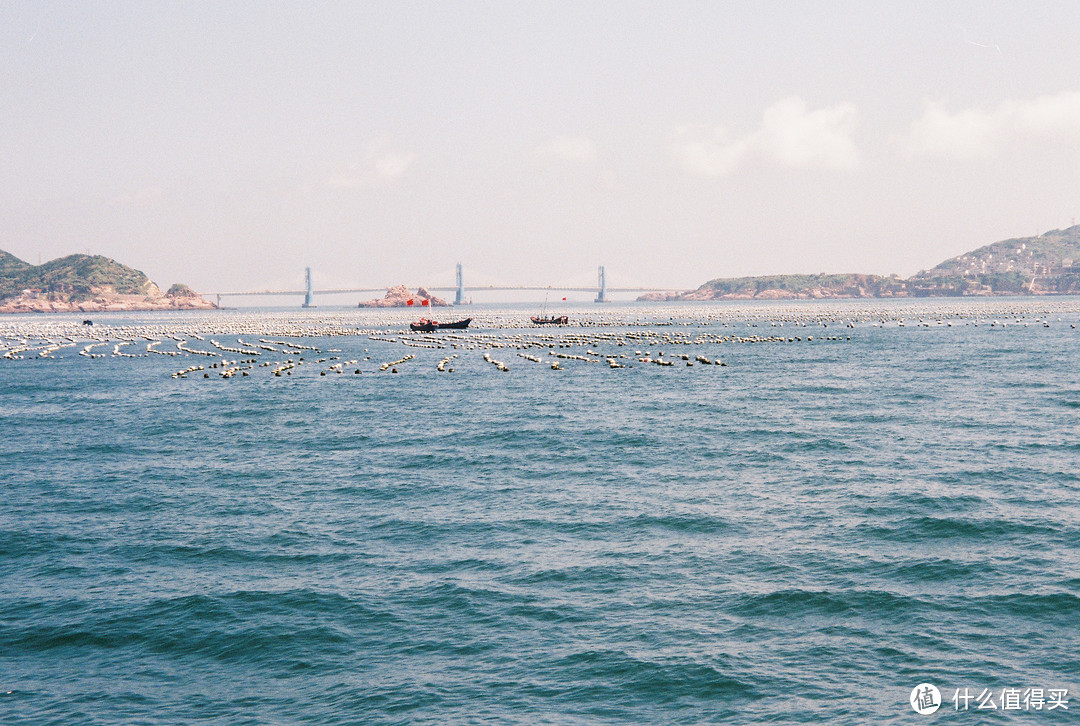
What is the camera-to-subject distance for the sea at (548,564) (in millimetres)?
18500

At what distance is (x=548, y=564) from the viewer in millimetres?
26375

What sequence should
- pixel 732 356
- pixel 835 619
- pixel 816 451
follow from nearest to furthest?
pixel 835 619 < pixel 816 451 < pixel 732 356

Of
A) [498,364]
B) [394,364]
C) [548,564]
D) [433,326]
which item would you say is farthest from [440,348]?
[548,564]

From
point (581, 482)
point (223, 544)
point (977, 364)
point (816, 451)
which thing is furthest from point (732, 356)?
point (223, 544)

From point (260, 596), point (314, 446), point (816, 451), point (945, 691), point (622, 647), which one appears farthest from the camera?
point (314, 446)

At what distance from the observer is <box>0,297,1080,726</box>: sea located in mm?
18500

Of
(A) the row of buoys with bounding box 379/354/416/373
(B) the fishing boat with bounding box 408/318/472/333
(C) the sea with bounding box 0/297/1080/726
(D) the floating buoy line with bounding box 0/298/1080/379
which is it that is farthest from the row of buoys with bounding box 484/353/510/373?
(B) the fishing boat with bounding box 408/318/472/333

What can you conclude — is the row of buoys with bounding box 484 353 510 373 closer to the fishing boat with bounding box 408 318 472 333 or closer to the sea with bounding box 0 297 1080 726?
the sea with bounding box 0 297 1080 726

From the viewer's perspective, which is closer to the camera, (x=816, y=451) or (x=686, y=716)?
(x=686, y=716)

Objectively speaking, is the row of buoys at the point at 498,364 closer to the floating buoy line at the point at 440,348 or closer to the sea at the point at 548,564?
the floating buoy line at the point at 440,348

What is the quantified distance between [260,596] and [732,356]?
284 feet

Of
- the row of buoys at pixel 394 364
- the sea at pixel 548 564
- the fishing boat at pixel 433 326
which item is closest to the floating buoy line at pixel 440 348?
the row of buoys at pixel 394 364

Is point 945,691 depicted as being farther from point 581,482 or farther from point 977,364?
point 977,364

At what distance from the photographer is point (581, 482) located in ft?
123
